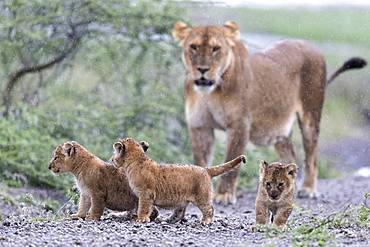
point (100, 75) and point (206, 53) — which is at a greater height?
point (206, 53)

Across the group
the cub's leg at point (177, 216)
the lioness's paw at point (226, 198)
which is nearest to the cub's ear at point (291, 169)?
the cub's leg at point (177, 216)

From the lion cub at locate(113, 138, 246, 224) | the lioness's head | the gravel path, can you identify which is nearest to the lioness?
the lioness's head

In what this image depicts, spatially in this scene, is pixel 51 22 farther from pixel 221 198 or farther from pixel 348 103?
pixel 348 103

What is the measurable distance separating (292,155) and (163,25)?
2.04 metres

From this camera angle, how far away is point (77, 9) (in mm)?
13594

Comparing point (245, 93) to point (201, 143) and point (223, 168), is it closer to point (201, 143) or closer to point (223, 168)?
point (201, 143)

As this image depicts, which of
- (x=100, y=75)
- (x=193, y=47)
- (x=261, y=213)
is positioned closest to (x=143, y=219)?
(x=261, y=213)

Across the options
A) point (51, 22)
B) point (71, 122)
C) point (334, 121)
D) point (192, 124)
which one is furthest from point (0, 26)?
point (334, 121)

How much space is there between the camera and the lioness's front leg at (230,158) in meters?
11.9

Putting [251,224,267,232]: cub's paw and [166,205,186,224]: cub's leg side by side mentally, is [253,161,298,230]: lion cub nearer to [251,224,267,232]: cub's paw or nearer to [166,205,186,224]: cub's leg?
[251,224,267,232]: cub's paw

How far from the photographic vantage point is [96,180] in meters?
8.32

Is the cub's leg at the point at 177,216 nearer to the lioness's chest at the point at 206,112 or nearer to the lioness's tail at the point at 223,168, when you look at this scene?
the lioness's tail at the point at 223,168

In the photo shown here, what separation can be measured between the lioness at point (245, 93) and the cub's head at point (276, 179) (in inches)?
150

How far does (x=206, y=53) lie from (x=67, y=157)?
398cm
